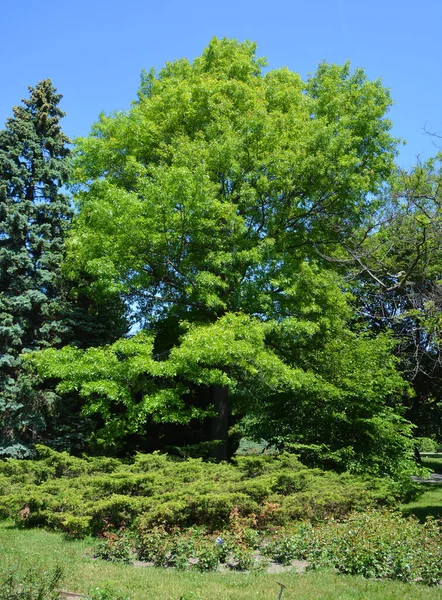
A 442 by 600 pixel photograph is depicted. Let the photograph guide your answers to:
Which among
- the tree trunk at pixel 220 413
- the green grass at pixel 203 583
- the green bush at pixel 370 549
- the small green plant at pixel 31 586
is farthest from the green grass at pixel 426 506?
the small green plant at pixel 31 586

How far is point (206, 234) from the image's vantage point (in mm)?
14164

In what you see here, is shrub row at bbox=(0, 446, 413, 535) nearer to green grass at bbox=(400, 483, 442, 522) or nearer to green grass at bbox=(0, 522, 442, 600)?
green grass at bbox=(0, 522, 442, 600)

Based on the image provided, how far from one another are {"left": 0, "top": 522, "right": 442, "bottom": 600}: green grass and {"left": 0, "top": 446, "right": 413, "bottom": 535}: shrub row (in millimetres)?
1124

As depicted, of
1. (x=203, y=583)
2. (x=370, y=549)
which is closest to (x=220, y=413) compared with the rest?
(x=370, y=549)

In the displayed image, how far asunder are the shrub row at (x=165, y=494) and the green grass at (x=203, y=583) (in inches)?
44.3

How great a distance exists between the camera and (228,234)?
14414 mm

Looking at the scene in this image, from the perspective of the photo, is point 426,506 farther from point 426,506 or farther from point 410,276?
point 410,276

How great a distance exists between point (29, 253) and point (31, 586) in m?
12.0

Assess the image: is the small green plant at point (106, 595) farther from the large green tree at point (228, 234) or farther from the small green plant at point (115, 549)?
the large green tree at point (228, 234)

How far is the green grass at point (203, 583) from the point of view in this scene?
5797mm

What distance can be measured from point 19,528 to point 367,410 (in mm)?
8802

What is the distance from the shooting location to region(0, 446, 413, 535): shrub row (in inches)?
337

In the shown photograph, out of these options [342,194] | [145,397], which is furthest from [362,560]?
[342,194]

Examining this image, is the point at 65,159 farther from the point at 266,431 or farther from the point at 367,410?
the point at 367,410
